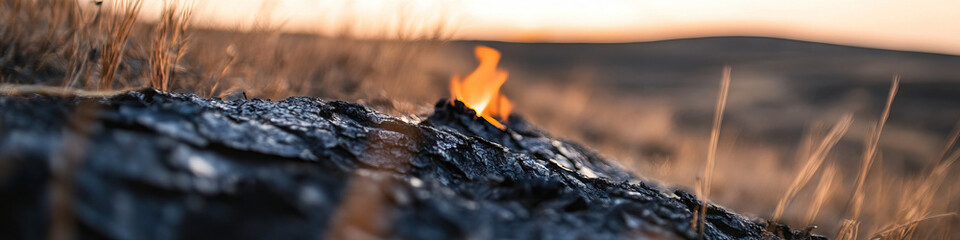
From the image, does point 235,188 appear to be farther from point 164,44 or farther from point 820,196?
point 820,196

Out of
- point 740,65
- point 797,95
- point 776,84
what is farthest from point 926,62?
point 797,95

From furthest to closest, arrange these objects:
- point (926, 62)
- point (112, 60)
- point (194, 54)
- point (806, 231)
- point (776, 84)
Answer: point (926, 62)
point (776, 84)
point (194, 54)
point (112, 60)
point (806, 231)

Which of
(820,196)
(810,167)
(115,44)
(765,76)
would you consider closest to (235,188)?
(115,44)

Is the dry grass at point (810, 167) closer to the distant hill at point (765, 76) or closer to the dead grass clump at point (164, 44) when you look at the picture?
the dead grass clump at point (164, 44)

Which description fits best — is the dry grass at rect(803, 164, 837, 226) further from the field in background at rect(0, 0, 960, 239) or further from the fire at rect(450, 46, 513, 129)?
the fire at rect(450, 46, 513, 129)

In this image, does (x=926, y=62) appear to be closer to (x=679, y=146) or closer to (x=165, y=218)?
(x=679, y=146)
